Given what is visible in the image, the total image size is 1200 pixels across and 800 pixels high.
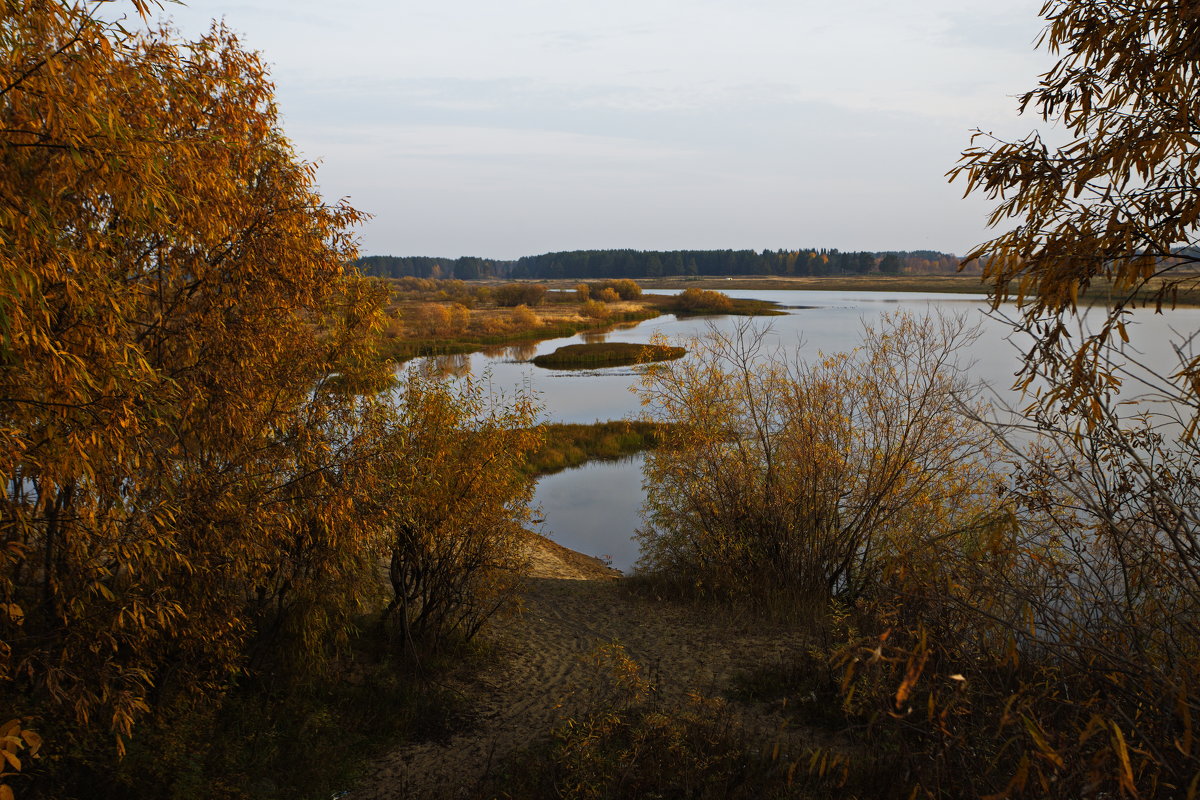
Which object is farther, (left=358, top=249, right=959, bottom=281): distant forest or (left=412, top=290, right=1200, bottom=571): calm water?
(left=358, top=249, right=959, bottom=281): distant forest

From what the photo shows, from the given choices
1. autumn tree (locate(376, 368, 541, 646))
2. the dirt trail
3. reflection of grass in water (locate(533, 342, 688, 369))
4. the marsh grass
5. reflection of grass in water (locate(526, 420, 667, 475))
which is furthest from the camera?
reflection of grass in water (locate(533, 342, 688, 369))

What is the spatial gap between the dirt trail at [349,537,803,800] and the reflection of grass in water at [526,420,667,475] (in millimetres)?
8411

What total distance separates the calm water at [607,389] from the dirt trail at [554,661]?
376 cm

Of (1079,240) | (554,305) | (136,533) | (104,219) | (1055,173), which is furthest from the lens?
(554,305)

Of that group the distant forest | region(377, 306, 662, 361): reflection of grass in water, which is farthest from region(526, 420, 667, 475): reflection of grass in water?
the distant forest

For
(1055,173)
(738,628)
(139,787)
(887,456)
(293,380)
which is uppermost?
(1055,173)

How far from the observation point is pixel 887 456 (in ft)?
39.7

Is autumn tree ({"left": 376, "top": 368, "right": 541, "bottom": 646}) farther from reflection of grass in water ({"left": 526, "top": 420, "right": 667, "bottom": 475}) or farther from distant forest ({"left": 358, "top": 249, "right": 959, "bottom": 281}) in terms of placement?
distant forest ({"left": 358, "top": 249, "right": 959, "bottom": 281})

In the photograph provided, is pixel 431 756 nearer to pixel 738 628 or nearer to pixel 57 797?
pixel 57 797

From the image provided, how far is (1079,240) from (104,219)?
6.54 m

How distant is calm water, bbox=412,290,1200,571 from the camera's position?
18734mm

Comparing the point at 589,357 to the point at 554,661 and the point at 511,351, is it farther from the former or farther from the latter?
the point at 554,661

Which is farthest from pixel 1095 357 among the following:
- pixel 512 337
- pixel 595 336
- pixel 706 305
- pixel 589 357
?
pixel 706 305

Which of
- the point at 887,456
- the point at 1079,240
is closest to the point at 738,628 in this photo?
the point at 887,456
